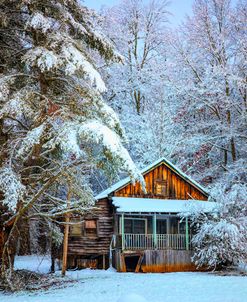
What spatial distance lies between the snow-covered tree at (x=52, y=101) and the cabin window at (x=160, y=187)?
8.39 meters

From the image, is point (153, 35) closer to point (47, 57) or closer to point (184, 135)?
point (184, 135)

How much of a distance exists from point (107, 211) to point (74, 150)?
37.5 ft

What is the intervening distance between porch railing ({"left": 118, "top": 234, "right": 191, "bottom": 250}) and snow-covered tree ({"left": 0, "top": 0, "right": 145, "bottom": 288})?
6.55m

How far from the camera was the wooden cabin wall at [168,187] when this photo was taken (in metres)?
23.3

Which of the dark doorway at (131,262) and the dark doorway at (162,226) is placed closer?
the dark doorway at (131,262)

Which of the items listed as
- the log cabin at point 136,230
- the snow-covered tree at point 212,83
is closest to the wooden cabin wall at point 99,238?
the log cabin at point 136,230

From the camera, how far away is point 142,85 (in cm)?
3309

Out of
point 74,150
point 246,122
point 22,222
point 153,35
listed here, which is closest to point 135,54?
point 153,35

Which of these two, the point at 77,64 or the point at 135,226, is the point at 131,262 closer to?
the point at 135,226

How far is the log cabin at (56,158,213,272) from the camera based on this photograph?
21.5 meters

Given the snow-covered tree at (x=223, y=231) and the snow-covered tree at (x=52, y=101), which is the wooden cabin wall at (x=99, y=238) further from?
the snow-covered tree at (x=52, y=101)

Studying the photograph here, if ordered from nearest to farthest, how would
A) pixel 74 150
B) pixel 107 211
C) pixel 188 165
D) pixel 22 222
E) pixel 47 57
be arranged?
pixel 74 150 < pixel 47 57 < pixel 22 222 < pixel 107 211 < pixel 188 165

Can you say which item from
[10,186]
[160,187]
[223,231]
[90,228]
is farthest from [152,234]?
[10,186]

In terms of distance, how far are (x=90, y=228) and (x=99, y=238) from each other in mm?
713
